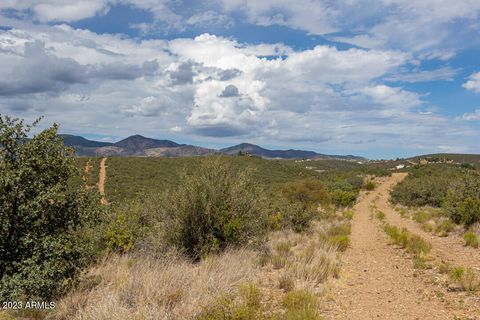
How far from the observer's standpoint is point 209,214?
464 inches

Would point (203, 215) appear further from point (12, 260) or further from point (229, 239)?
point (12, 260)

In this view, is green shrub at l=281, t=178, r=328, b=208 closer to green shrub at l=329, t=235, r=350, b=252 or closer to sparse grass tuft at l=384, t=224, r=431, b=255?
sparse grass tuft at l=384, t=224, r=431, b=255

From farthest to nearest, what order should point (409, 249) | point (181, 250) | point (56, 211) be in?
point (409, 249)
point (181, 250)
point (56, 211)

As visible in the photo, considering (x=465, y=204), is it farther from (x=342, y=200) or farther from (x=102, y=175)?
(x=102, y=175)

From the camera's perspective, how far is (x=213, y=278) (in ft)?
27.0

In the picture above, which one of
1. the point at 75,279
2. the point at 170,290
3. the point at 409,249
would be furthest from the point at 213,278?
→ the point at 409,249

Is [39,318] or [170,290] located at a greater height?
[170,290]

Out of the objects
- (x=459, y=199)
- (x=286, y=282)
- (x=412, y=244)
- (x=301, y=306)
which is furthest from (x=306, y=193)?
(x=301, y=306)

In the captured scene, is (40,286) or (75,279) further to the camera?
(75,279)

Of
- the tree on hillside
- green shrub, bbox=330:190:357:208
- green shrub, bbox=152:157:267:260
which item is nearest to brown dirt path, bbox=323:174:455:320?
green shrub, bbox=152:157:267:260

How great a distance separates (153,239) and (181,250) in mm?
1184

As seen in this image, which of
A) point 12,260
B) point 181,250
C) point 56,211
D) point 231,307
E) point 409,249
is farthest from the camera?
point 409,249

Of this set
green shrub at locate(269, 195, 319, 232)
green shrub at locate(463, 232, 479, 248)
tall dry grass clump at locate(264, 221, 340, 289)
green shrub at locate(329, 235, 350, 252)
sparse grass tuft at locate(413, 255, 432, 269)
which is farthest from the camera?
green shrub at locate(269, 195, 319, 232)

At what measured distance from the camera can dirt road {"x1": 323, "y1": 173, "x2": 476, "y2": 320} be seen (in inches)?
296
